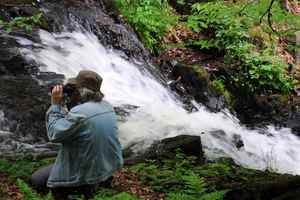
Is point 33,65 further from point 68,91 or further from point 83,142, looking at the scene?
point 83,142

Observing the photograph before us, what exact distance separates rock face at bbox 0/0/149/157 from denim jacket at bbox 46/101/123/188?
8.98 feet

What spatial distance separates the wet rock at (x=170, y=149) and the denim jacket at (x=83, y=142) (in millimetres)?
2874

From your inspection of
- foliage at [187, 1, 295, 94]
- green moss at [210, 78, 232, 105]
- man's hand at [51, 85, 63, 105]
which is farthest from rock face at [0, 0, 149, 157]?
man's hand at [51, 85, 63, 105]

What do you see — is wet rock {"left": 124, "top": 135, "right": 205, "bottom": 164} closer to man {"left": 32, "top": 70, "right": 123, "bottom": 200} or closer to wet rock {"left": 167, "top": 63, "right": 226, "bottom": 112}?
man {"left": 32, "top": 70, "right": 123, "bottom": 200}

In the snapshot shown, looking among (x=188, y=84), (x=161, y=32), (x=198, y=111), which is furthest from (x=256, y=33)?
(x=198, y=111)

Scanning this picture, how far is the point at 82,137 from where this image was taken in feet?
16.9

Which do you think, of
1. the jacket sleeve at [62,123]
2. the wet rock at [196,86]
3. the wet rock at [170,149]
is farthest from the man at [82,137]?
the wet rock at [196,86]

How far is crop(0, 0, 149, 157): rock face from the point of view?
888 cm

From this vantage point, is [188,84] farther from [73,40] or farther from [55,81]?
[55,81]

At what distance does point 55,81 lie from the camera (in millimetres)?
10578

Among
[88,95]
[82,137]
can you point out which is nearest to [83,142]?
[82,137]

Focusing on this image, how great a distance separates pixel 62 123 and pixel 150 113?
19.3ft

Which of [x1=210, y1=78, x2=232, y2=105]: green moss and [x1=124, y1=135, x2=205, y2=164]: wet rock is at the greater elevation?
[x1=124, y1=135, x2=205, y2=164]: wet rock

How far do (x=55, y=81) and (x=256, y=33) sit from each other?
30.2 feet
